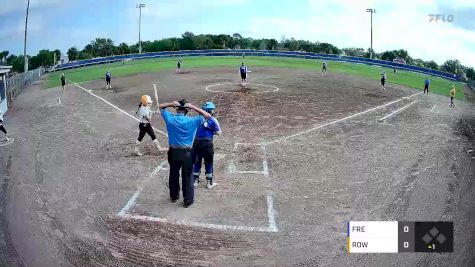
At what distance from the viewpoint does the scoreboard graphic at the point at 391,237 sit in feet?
22.0

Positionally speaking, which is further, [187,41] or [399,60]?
[187,41]

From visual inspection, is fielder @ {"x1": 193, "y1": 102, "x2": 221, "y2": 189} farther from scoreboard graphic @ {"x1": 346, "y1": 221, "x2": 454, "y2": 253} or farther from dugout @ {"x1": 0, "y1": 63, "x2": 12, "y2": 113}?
dugout @ {"x1": 0, "y1": 63, "x2": 12, "y2": 113}

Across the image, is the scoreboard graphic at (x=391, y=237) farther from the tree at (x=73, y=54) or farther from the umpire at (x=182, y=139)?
the tree at (x=73, y=54)

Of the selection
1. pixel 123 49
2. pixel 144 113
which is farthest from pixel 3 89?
pixel 123 49

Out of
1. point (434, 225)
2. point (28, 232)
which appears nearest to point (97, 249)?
point (28, 232)

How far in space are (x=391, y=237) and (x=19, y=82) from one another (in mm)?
35099

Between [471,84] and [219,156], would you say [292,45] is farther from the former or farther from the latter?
[219,156]

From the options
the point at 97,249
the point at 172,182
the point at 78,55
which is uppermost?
the point at 78,55

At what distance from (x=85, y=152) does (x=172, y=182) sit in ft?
21.7

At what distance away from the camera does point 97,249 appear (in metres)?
8.30

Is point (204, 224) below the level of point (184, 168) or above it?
below

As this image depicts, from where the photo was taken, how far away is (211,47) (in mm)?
72875

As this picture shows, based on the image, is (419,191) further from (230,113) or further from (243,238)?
(230,113)

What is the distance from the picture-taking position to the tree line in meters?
52.1
